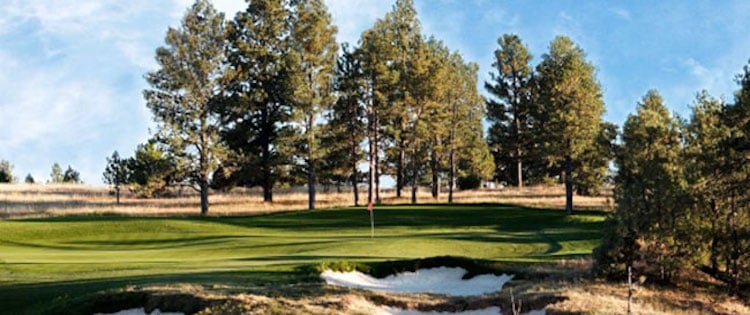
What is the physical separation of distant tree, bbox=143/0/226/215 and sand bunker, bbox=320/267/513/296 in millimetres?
28185

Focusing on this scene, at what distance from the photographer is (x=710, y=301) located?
766 inches

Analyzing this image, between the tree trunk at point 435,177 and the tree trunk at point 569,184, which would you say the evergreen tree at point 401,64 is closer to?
the tree trunk at point 435,177

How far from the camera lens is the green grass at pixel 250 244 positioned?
18844 mm

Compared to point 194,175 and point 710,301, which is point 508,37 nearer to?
point 194,175

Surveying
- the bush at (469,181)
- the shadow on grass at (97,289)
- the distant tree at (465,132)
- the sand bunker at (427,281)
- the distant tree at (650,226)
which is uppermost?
the distant tree at (465,132)

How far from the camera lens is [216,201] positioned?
56781mm

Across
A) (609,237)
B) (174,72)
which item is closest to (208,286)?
(609,237)

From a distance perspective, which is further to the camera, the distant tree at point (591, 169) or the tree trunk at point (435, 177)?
the tree trunk at point (435, 177)

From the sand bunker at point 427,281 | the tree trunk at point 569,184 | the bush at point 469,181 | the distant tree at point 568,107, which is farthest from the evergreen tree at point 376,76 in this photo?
the sand bunker at point 427,281

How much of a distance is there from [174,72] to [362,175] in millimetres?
21001

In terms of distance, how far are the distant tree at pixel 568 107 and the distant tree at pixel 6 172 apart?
8333cm

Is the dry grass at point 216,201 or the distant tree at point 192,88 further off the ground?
the distant tree at point 192,88

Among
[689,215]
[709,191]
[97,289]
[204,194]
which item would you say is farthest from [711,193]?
[204,194]

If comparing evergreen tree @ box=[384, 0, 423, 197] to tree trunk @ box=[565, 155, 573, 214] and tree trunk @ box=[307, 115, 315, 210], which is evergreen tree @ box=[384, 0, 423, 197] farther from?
tree trunk @ box=[565, 155, 573, 214]
